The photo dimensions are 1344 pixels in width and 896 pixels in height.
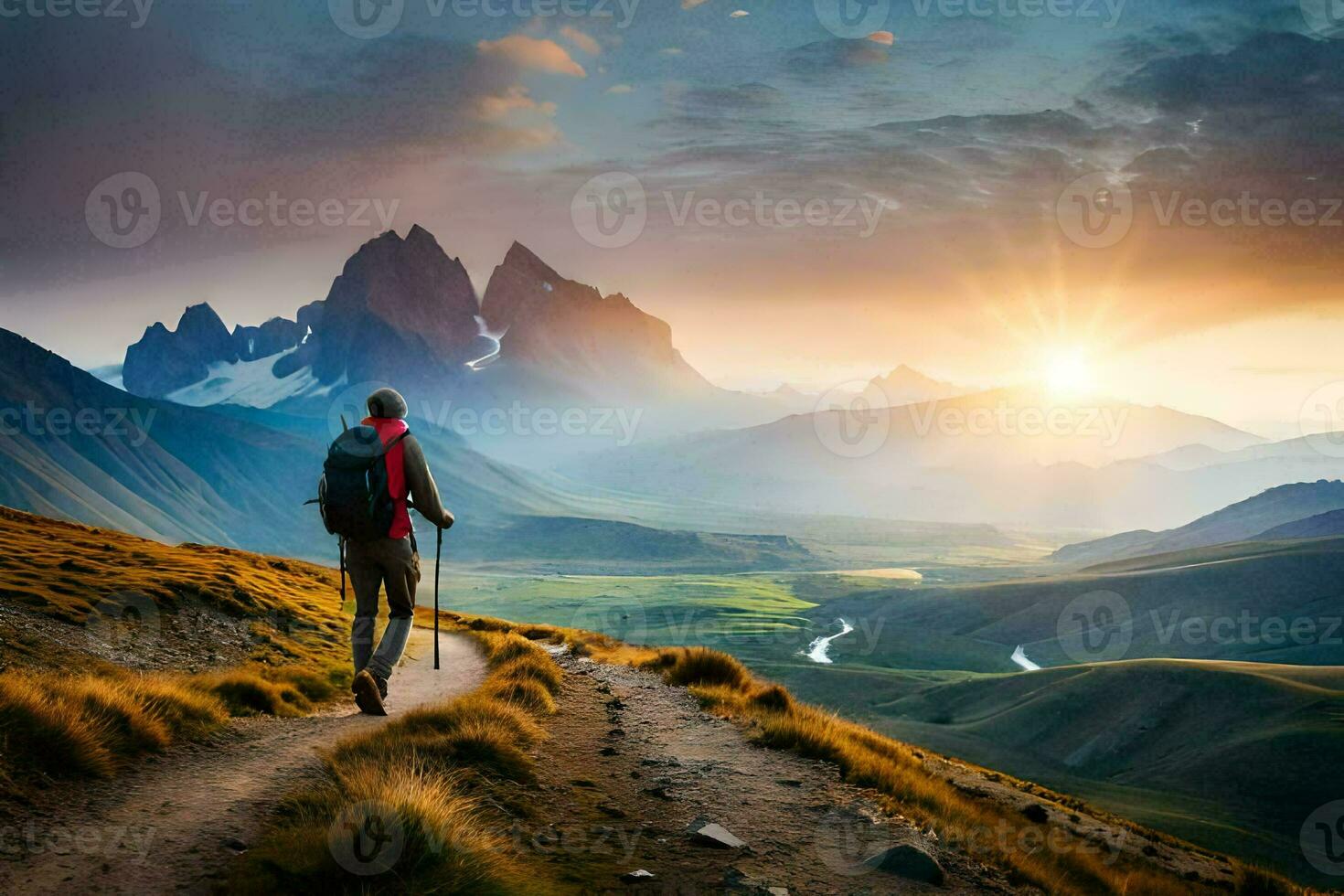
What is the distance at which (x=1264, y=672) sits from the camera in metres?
122

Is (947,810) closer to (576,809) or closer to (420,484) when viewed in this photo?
(576,809)

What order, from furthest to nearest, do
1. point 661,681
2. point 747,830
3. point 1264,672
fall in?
1. point 1264,672
2. point 661,681
3. point 747,830

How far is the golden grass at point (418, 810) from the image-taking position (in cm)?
600

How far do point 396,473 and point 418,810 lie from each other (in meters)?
6.40

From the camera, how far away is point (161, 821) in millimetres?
→ 7051

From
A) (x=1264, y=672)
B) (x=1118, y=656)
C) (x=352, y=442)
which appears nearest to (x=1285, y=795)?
(x=1264, y=672)

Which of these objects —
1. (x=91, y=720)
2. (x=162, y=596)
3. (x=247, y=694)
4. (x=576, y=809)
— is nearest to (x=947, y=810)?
(x=576, y=809)

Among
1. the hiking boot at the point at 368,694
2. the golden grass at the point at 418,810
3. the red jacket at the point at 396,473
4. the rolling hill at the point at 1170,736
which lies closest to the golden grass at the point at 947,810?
the golden grass at the point at 418,810

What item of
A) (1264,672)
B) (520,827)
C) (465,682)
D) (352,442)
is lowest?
(1264,672)

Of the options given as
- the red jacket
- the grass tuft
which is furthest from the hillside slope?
the red jacket

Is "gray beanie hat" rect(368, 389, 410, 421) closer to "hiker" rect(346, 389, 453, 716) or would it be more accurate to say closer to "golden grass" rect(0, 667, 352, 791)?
"hiker" rect(346, 389, 453, 716)

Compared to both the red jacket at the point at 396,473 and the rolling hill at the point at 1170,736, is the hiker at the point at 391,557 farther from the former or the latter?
the rolling hill at the point at 1170,736

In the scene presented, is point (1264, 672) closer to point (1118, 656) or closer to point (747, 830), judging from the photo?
point (1118, 656)

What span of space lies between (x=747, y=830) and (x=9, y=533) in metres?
46.4
